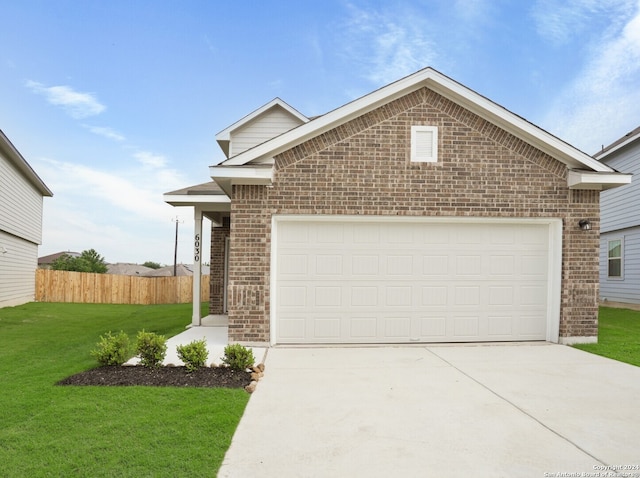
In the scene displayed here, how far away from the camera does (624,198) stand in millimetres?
17484

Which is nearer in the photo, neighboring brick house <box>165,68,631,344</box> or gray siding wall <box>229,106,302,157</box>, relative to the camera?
neighboring brick house <box>165,68,631,344</box>

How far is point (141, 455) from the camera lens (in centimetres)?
377

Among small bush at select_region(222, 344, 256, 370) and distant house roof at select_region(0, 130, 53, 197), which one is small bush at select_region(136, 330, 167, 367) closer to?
small bush at select_region(222, 344, 256, 370)

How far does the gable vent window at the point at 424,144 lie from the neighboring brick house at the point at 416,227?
0.03 m

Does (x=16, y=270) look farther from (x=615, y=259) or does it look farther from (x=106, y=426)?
(x=615, y=259)

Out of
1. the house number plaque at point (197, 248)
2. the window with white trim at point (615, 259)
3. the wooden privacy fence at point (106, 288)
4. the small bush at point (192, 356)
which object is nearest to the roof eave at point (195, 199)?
the house number plaque at point (197, 248)

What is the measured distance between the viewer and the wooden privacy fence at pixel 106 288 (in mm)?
22906

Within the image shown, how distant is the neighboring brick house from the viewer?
8.50 meters

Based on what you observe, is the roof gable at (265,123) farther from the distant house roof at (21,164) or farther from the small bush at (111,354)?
the small bush at (111,354)

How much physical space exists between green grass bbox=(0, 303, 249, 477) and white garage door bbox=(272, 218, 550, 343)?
335 cm

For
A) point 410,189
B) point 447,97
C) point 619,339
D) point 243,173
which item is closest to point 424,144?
point 410,189

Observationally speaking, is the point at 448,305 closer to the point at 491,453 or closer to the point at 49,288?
the point at 491,453

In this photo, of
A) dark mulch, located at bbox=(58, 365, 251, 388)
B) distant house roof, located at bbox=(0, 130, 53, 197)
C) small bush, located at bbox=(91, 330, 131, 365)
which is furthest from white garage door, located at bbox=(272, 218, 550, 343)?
distant house roof, located at bbox=(0, 130, 53, 197)

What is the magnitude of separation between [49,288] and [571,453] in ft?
81.8
